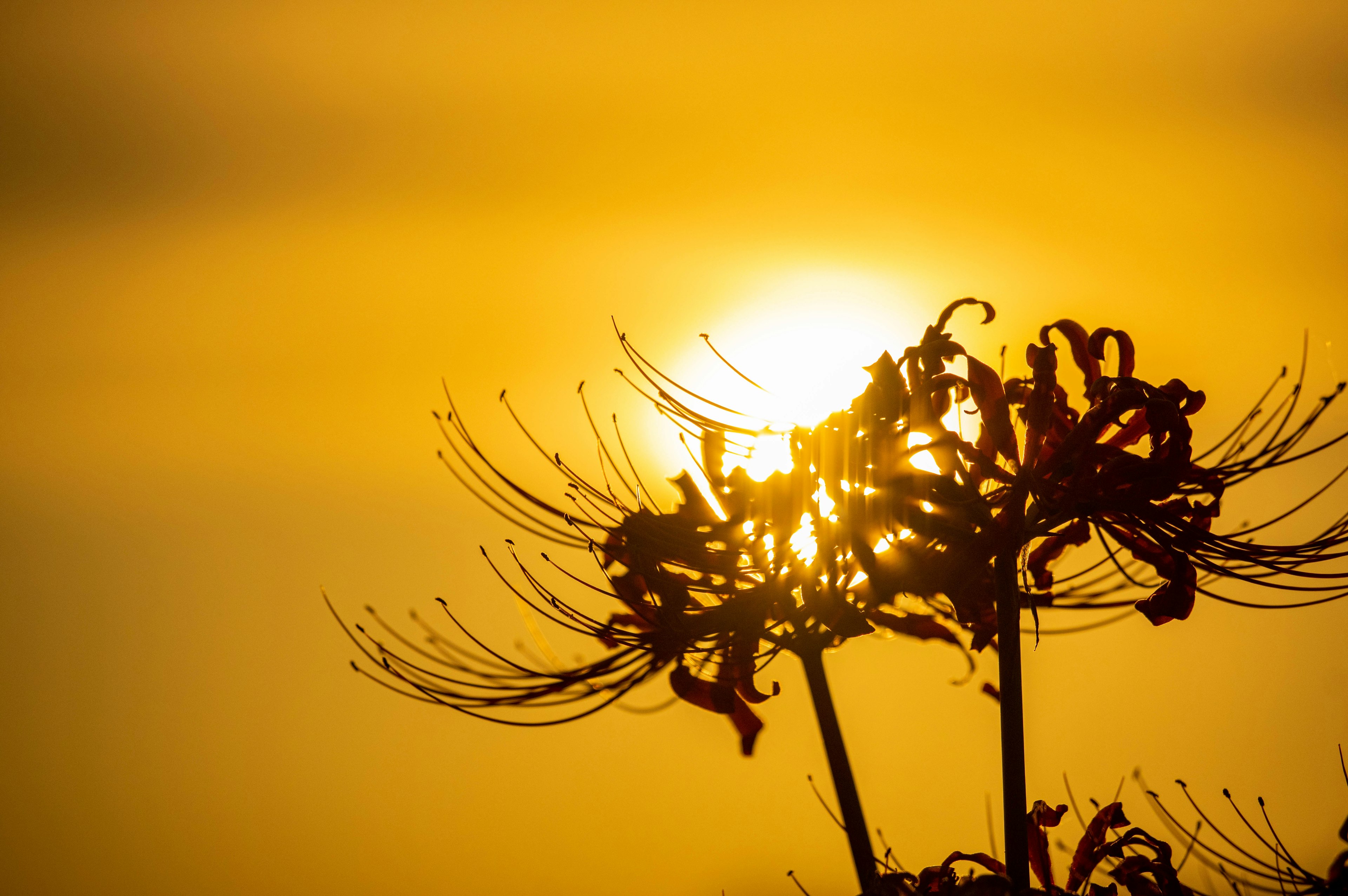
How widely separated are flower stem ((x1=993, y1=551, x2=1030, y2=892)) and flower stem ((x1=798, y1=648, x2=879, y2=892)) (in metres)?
0.12

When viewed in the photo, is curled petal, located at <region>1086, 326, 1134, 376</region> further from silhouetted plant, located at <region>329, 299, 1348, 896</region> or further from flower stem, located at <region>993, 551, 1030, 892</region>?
flower stem, located at <region>993, 551, 1030, 892</region>

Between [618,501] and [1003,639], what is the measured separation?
46 cm

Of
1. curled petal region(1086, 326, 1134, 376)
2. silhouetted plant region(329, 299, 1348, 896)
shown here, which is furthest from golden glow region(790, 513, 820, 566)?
curled petal region(1086, 326, 1134, 376)

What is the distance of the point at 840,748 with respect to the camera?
2.64 ft

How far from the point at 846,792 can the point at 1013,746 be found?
6.0 inches

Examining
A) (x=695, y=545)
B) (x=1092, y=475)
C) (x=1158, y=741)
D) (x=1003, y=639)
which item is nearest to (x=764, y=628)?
(x=695, y=545)

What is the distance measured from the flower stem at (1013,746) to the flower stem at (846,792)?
0.40 feet

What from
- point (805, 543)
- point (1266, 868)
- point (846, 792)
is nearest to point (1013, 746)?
point (846, 792)

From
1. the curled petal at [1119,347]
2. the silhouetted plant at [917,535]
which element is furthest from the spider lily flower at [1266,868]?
the curled petal at [1119,347]

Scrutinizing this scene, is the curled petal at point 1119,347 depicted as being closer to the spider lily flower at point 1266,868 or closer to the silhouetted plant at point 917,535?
the silhouetted plant at point 917,535

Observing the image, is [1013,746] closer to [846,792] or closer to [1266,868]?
[846,792]

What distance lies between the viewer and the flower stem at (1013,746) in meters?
0.77

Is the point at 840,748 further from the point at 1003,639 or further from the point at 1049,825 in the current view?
the point at 1049,825

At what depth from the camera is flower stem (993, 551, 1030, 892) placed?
30.3 inches
